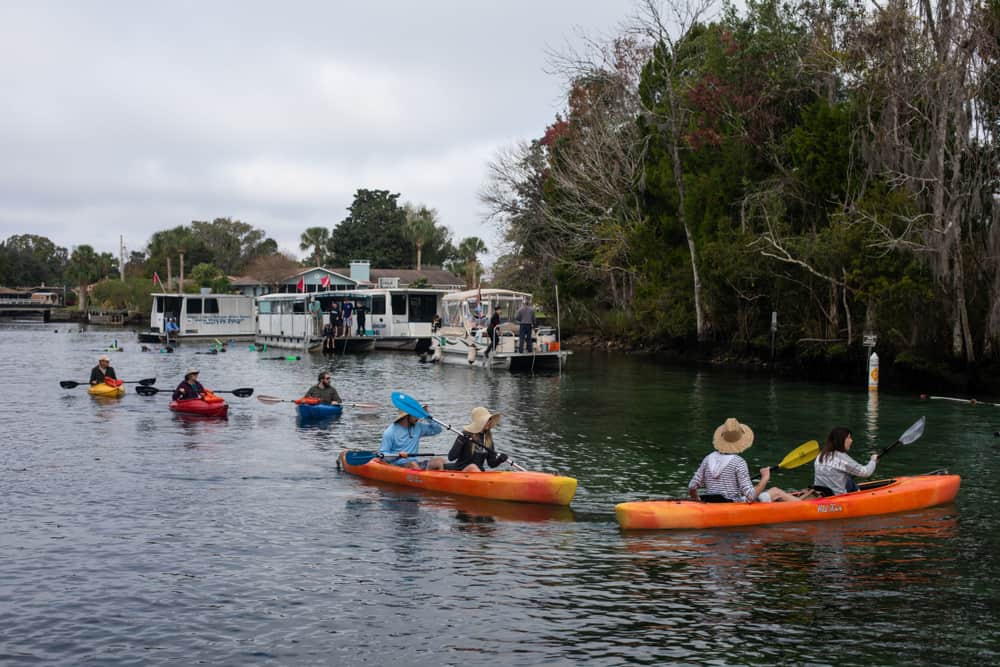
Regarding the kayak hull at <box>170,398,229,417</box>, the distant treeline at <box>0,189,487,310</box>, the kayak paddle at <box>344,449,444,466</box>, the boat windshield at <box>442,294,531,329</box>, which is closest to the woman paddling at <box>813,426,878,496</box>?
the kayak paddle at <box>344,449,444,466</box>

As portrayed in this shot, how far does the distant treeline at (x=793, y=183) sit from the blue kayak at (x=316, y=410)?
672 inches

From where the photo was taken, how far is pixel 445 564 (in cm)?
1047

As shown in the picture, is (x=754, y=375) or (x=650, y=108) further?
(x=650, y=108)

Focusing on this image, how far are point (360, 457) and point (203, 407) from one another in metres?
8.57

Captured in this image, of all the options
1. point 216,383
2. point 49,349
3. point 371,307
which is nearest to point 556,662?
point 216,383

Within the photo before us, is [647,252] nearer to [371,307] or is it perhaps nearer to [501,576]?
[371,307]

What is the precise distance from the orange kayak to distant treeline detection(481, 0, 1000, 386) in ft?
53.9

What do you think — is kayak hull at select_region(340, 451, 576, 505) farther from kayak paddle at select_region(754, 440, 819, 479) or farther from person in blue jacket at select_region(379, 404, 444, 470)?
kayak paddle at select_region(754, 440, 819, 479)

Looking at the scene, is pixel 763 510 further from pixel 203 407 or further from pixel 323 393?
pixel 203 407

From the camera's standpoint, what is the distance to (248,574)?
10.0 meters

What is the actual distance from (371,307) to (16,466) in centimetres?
3383

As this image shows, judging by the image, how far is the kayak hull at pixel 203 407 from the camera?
2203 cm

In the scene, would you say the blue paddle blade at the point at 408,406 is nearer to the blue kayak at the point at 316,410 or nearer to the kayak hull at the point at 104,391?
the blue kayak at the point at 316,410

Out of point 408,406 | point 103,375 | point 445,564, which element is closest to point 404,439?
point 408,406
